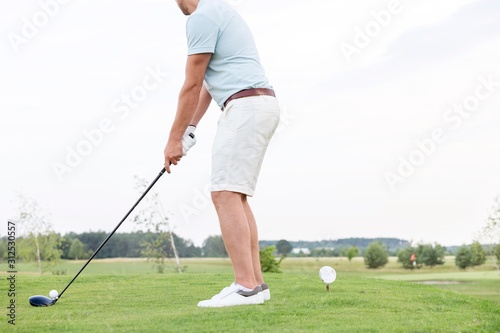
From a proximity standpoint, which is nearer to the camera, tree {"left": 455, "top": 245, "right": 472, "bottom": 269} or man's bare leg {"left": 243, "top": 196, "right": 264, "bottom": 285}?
man's bare leg {"left": 243, "top": 196, "right": 264, "bottom": 285}

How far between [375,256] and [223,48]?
1654cm

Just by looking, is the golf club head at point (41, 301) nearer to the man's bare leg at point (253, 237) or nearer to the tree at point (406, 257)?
the man's bare leg at point (253, 237)

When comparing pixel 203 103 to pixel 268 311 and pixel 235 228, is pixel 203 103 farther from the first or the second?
pixel 268 311

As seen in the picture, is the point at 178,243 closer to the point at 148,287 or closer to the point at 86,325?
the point at 148,287

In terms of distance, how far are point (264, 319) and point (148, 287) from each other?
2818 millimetres

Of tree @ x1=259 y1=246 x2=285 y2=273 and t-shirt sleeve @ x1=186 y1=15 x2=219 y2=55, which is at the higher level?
t-shirt sleeve @ x1=186 y1=15 x2=219 y2=55

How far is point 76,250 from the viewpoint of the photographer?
47.4ft

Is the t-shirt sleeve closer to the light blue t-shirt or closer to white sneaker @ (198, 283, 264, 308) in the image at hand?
the light blue t-shirt

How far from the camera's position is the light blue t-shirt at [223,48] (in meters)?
4.20

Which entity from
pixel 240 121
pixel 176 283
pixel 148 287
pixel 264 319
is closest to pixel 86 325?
pixel 264 319

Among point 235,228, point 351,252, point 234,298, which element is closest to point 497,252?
point 351,252

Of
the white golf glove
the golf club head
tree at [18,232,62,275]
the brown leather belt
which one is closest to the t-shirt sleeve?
the brown leather belt

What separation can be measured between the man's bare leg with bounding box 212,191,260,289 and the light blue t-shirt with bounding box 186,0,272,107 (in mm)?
674

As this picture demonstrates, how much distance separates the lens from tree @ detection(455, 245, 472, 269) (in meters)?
17.1
